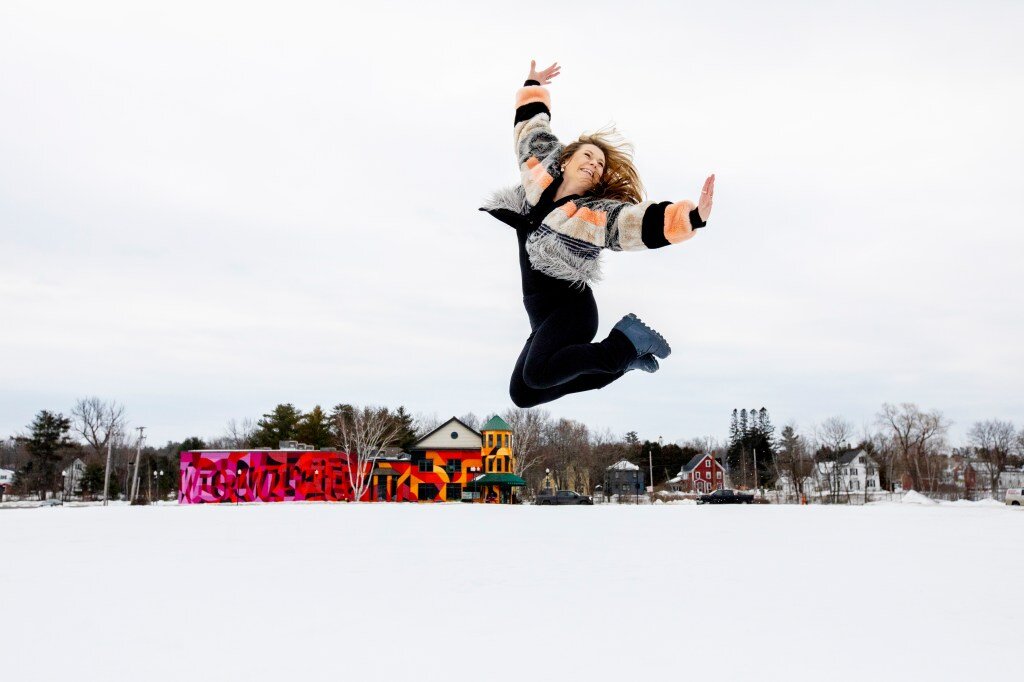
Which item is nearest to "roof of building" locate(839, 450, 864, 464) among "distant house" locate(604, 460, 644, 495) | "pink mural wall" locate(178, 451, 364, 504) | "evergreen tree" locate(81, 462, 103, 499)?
"distant house" locate(604, 460, 644, 495)

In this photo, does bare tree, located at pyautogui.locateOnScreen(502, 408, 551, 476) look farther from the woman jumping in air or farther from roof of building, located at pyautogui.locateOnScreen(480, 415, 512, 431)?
the woman jumping in air

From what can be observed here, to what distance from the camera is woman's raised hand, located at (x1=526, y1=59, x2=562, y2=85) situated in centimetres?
405

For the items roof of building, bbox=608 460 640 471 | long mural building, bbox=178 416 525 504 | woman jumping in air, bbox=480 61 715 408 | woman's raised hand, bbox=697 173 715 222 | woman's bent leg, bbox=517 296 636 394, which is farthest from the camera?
roof of building, bbox=608 460 640 471

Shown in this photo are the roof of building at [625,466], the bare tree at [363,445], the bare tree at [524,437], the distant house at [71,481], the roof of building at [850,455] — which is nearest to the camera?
the bare tree at [363,445]

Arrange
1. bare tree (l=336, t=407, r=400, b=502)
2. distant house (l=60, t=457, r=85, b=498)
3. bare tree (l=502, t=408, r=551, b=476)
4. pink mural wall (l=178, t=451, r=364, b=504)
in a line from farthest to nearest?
1. distant house (l=60, t=457, r=85, b=498)
2. bare tree (l=502, t=408, r=551, b=476)
3. bare tree (l=336, t=407, r=400, b=502)
4. pink mural wall (l=178, t=451, r=364, b=504)

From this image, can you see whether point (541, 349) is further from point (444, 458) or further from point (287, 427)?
point (287, 427)

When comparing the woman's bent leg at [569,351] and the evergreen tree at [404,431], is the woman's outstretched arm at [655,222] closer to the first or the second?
the woman's bent leg at [569,351]

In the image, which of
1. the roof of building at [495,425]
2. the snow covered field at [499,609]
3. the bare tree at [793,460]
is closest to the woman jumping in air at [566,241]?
the snow covered field at [499,609]

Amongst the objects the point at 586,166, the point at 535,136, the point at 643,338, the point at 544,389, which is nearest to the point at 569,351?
the point at 544,389

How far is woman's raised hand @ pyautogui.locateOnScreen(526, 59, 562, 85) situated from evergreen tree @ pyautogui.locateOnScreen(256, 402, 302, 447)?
52378 mm

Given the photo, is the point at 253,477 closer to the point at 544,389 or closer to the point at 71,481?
the point at 71,481

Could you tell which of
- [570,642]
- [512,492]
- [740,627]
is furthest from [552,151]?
[512,492]

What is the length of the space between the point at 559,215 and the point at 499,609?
2401mm

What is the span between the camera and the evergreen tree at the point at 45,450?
5291 centimetres
